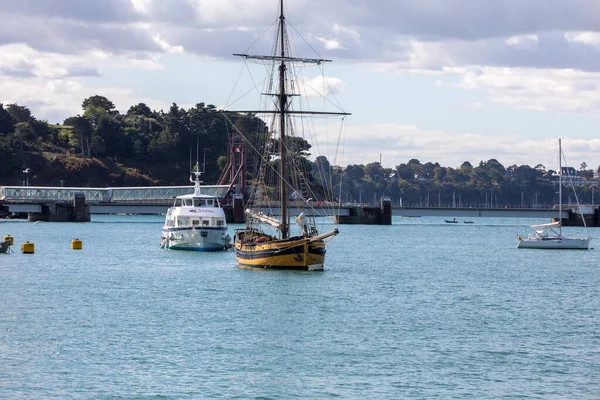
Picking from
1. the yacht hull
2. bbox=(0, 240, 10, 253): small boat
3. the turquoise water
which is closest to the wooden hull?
the turquoise water

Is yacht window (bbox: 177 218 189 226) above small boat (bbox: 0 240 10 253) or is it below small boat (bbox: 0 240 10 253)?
above

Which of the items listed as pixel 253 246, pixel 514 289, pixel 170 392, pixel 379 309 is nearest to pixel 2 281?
pixel 253 246

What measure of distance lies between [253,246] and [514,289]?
18.7 m

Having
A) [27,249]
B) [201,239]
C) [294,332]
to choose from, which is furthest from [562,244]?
[294,332]

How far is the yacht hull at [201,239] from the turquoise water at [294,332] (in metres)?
13.9

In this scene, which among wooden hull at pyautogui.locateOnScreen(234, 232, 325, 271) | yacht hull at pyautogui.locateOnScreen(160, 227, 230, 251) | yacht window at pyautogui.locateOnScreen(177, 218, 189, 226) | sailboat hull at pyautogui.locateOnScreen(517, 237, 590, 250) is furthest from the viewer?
sailboat hull at pyautogui.locateOnScreen(517, 237, 590, 250)

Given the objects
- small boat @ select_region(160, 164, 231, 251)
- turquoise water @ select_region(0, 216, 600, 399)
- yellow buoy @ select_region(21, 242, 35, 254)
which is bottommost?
turquoise water @ select_region(0, 216, 600, 399)

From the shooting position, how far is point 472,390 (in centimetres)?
4238

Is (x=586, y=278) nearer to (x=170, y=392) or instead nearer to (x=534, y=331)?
(x=534, y=331)

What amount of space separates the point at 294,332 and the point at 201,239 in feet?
189

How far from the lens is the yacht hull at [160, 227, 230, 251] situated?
112m

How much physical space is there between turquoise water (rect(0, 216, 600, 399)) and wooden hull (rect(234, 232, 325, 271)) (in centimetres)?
79

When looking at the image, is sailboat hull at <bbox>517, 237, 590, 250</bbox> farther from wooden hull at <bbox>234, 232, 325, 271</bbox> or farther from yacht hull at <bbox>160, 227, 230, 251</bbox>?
wooden hull at <bbox>234, 232, 325, 271</bbox>

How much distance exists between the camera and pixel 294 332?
54844 millimetres
